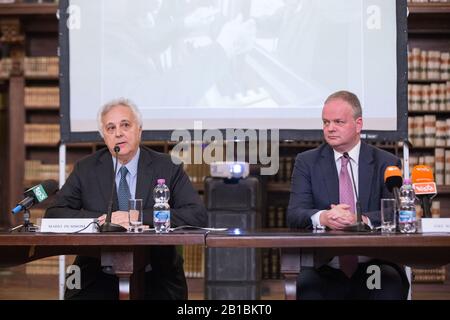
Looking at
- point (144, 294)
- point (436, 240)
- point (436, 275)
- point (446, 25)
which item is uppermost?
point (446, 25)

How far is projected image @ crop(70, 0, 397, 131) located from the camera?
14.0ft

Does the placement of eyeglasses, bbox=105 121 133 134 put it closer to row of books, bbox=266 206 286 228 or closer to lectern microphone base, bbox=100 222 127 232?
lectern microphone base, bbox=100 222 127 232

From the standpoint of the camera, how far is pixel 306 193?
3.15m

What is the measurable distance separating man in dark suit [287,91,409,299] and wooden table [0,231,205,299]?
2.07ft

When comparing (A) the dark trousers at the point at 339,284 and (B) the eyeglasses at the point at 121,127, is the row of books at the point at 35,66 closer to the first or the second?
(B) the eyeglasses at the point at 121,127

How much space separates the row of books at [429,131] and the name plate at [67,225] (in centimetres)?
439

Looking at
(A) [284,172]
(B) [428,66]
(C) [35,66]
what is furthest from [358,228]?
(C) [35,66]

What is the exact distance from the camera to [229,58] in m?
4.41

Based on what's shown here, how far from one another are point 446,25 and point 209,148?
2.73 m

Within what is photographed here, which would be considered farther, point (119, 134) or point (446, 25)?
point (446, 25)

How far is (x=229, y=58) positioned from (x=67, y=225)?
2.04 meters

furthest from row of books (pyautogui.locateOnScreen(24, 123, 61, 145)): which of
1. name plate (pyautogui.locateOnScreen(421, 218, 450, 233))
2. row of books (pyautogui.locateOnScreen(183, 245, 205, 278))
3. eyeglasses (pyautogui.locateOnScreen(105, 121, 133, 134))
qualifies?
name plate (pyautogui.locateOnScreen(421, 218, 450, 233))
